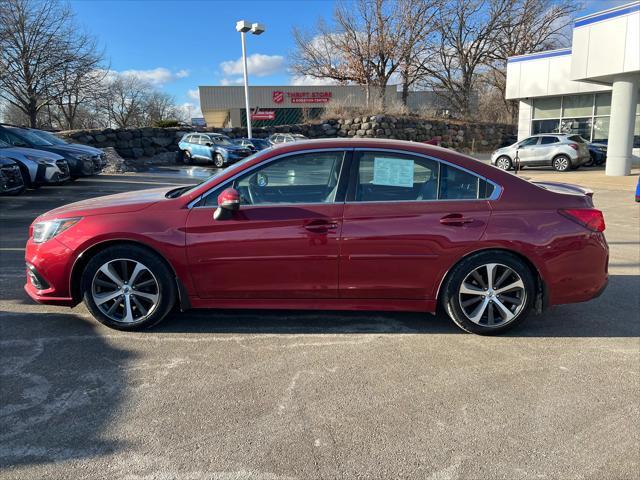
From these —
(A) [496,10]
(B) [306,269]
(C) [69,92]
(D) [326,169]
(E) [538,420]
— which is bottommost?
(E) [538,420]

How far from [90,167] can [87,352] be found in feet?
39.0

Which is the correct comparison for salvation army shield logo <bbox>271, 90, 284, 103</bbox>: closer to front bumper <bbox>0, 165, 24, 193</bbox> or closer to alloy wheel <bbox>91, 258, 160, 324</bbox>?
front bumper <bbox>0, 165, 24, 193</bbox>

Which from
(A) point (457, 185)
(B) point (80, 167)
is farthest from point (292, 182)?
(B) point (80, 167)

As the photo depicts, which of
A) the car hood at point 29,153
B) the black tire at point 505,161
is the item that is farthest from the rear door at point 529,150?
the car hood at point 29,153

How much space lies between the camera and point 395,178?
3.93m

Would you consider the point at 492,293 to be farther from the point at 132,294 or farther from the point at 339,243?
the point at 132,294

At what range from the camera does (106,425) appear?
276cm

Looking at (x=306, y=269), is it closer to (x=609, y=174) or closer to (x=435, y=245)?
(x=435, y=245)

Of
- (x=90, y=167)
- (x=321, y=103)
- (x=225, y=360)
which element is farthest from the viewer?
(x=321, y=103)

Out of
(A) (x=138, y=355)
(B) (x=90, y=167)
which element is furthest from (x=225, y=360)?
(B) (x=90, y=167)

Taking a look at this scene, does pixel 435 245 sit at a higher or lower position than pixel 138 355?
higher

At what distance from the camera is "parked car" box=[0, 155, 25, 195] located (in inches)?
400

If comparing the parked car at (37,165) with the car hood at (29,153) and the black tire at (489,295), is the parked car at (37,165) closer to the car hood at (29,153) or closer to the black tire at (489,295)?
the car hood at (29,153)

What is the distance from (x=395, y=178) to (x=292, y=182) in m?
0.86
